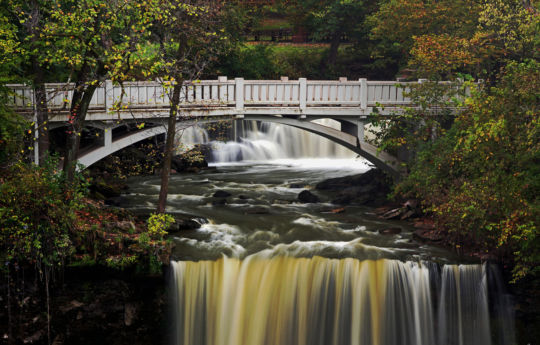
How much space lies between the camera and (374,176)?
28.7 meters

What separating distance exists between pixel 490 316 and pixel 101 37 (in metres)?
12.8

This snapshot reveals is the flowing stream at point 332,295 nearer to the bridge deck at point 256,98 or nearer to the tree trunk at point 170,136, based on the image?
the tree trunk at point 170,136

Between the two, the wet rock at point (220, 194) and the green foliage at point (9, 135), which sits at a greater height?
the green foliage at point (9, 135)

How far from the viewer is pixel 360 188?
27.3 metres

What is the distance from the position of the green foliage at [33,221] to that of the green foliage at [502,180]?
33.5ft

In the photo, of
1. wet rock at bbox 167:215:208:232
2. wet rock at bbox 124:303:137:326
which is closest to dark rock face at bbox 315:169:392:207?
wet rock at bbox 167:215:208:232

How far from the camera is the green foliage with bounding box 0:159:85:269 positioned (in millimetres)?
15547

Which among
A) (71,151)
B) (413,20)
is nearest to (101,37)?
(71,151)

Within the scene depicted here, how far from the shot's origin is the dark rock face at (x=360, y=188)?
25969mm

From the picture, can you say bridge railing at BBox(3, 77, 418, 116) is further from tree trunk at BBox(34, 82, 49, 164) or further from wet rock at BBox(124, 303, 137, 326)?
wet rock at BBox(124, 303, 137, 326)

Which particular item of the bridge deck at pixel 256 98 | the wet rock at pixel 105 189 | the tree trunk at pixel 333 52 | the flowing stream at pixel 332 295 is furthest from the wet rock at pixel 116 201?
the tree trunk at pixel 333 52

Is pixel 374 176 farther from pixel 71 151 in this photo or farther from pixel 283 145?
pixel 71 151

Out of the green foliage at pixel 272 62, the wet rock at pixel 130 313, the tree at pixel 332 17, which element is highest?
the tree at pixel 332 17

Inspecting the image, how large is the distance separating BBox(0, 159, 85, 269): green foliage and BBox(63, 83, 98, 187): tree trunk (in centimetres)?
142
